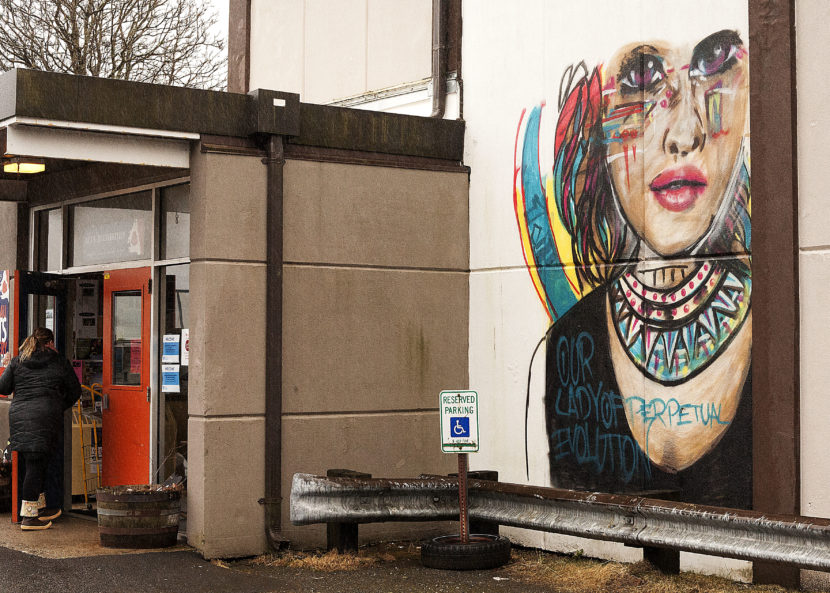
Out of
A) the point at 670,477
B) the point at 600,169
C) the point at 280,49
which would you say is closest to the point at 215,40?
the point at 280,49

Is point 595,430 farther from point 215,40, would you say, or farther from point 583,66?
point 215,40

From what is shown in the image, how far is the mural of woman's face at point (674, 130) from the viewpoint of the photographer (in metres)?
7.91

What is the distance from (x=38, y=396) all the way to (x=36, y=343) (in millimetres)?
500

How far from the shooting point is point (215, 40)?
2412 cm

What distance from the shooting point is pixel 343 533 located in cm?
867

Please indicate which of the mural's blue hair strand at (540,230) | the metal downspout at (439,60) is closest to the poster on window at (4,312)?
the metal downspout at (439,60)

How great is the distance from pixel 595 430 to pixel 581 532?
4.00 ft

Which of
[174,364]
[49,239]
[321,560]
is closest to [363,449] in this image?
[321,560]

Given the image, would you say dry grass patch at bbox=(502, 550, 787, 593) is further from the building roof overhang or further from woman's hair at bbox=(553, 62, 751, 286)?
the building roof overhang

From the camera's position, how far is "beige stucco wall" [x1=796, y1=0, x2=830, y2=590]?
7.18 meters

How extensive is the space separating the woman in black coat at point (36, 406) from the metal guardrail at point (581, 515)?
2.91m

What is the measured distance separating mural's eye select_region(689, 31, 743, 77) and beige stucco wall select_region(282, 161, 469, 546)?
8.52 feet

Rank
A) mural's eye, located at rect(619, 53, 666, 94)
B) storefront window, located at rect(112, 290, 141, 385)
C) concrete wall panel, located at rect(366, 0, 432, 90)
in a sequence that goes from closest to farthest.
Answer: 1. mural's eye, located at rect(619, 53, 666, 94)
2. storefront window, located at rect(112, 290, 141, 385)
3. concrete wall panel, located at rect(366, 0, 432, 90)

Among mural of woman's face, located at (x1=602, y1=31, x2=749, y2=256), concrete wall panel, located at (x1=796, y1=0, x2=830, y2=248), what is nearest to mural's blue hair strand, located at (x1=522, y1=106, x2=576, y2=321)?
mural of woman's face, located at (x1=602, y1=31, x2=749, y2=256)
